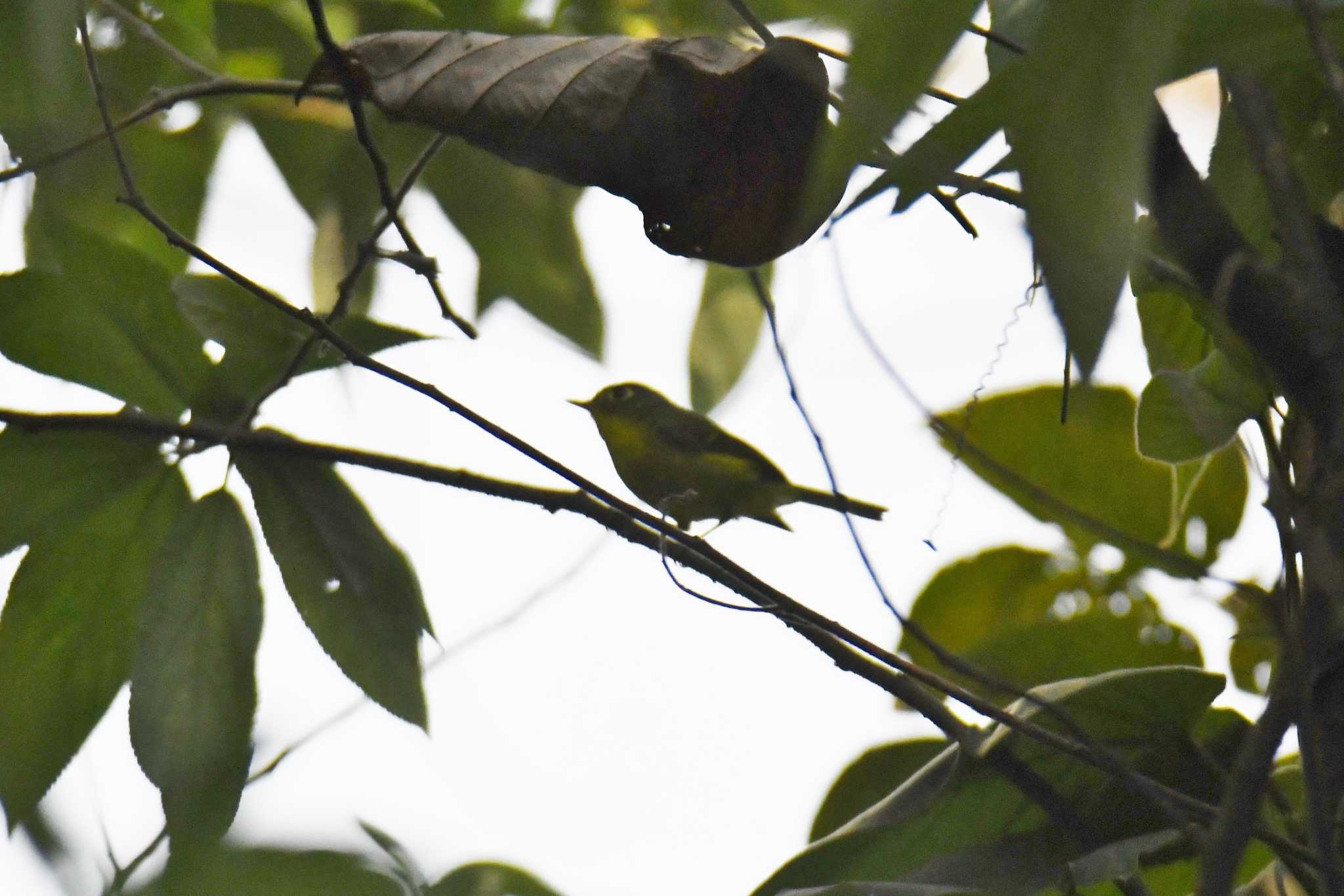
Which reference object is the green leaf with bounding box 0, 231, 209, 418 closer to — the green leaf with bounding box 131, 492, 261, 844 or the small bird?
the green leaf with bounding box 131, 492, 261, 844

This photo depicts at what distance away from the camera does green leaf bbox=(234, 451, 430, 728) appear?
52.7 inches

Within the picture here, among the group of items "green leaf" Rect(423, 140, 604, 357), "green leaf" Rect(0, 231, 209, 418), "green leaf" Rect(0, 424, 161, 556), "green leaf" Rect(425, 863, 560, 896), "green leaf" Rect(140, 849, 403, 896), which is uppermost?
"green leaf" Rect(423, 140, 604, 357)

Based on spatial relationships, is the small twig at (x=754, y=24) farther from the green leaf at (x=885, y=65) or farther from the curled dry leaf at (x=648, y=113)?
the green leaf at (x=885, y=65)

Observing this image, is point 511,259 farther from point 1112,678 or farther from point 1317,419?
point 1317,419

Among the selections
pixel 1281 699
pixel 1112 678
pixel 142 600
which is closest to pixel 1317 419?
pixel 1281 699

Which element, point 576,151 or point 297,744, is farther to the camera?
point 297,744

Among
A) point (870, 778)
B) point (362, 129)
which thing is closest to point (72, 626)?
point (362, 129)

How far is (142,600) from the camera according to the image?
1365 millimetres

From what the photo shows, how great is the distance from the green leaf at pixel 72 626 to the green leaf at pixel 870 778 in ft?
2.57

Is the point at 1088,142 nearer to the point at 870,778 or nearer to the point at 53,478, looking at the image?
the point at 870,778

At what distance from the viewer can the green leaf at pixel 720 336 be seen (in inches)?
77.2

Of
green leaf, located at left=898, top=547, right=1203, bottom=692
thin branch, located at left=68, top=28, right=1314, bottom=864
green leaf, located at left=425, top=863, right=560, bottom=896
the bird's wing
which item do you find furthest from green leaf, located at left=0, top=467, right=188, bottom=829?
the bird's wing

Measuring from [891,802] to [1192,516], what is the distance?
79 cm

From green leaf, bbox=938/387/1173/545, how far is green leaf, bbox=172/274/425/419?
77cm
